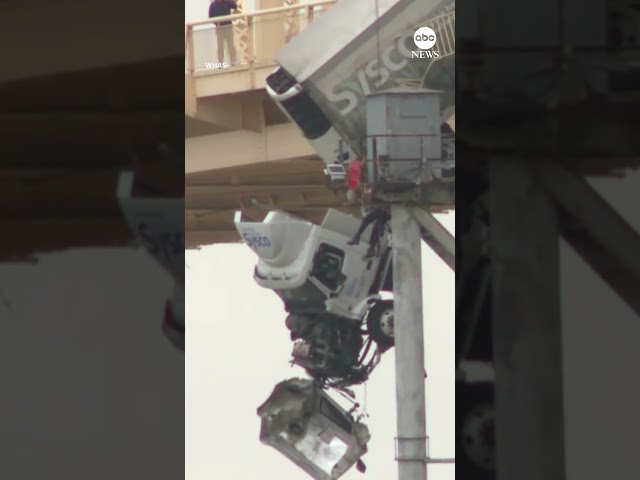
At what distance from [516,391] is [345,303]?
2.95 feet

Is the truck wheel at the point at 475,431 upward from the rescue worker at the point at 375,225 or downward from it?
downward

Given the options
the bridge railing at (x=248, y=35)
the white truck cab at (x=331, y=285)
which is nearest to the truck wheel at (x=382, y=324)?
the white truck cab at (x=331, y=285)

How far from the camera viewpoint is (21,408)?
546 millimetres

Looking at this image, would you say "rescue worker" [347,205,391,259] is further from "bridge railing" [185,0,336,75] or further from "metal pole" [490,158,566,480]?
"metal pole" [490,158,566,480]

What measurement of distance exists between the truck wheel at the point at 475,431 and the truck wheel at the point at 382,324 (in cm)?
50

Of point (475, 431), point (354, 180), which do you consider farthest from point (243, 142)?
point (475, 431)

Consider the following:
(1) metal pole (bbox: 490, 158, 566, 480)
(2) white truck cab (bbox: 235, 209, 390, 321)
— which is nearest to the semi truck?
(2) white truck cab (bbox: 235, 209, 390, 321)

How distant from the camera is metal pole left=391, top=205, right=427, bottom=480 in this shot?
2.98 ft

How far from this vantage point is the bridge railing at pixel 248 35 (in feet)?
3.25

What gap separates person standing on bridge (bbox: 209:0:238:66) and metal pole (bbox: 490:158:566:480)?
605mm

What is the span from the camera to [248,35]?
1.16m

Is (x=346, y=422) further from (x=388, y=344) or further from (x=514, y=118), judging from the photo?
(x=514, y=118)

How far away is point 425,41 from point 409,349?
0.31 meters

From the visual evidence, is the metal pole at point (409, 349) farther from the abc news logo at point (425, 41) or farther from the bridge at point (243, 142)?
the abc news logo at point (425, 41)
